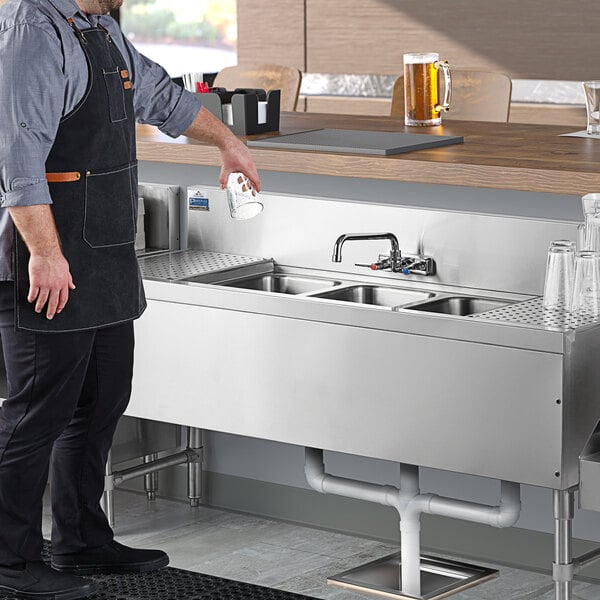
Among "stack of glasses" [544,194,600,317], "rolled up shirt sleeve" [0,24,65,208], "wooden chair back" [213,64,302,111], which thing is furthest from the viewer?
"wooden chair back" [213,64,302,111]

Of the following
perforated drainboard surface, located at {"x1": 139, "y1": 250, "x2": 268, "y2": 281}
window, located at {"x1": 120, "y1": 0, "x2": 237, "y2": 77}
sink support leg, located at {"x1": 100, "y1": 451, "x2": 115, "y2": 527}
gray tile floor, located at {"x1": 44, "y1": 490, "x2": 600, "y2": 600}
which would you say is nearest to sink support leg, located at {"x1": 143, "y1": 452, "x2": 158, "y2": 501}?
gray tile floor, located at {"x1": 44, "y1": 490, "x2": 600, "y2": 600}

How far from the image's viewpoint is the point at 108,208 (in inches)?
116

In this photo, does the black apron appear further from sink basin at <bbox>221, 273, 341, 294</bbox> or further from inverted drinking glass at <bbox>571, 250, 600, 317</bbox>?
inverted drinking glass at <bbox>571, 250, 600, 317</bbox>

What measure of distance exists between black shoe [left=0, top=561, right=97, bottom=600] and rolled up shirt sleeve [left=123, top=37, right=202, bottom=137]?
1017mm

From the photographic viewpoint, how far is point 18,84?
9.09ft

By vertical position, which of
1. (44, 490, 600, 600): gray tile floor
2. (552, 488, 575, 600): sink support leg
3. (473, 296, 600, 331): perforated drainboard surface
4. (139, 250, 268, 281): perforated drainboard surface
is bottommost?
(44, 490, 600, 600): gray tile floor

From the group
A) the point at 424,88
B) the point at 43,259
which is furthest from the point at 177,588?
the point at 424,88

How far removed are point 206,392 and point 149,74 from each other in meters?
0.76

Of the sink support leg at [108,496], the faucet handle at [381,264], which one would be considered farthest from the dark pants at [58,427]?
the faucet handle at [381,264]

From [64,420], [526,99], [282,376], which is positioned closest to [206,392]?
[282,376]

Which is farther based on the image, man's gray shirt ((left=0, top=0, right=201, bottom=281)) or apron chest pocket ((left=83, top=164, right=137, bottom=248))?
apron chest pocket ((left=83, top=164, right=137, bottom=248))

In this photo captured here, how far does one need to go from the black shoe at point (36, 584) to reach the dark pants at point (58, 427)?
24 millimetres

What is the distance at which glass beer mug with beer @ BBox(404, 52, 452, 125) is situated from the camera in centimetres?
388

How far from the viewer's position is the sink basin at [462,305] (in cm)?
333
